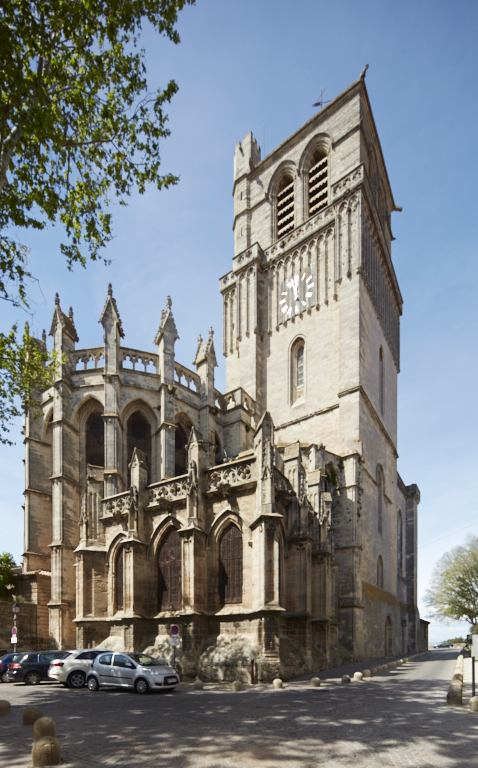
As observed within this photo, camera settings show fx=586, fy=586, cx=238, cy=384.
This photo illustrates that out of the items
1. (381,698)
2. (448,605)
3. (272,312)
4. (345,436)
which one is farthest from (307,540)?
(448,605)

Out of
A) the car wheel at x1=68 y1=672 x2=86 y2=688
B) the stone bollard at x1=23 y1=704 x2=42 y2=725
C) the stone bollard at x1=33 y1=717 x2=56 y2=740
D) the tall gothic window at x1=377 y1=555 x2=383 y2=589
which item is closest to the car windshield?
the car wheel at x1=68 y1=672 x2=86 y2=688

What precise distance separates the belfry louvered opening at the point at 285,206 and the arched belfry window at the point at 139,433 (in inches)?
627

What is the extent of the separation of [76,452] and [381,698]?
19.2 meters

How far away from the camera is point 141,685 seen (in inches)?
594

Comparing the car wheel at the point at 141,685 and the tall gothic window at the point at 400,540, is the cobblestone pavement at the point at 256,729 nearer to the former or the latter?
the car wheel at the point at 141,685

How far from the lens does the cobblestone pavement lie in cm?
767

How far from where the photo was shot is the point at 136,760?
24.8ft

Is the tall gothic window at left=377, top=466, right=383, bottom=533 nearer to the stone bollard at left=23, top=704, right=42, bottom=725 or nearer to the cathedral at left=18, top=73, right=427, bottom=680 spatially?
the cathedral at left=18, top=73, right=427, bottom=680

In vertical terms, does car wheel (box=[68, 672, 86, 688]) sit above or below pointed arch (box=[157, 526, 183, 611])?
below

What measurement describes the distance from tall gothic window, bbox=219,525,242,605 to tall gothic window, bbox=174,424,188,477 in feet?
43.8

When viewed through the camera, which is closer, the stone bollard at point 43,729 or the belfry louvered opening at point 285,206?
the stone bollard at point 43,729

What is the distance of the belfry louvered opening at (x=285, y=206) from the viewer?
125 feet

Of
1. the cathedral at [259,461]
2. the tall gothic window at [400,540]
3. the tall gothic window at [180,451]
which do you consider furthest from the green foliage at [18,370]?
the tall gothic window at [400,540]

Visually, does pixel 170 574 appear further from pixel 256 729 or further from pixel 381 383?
pixel 381 383
